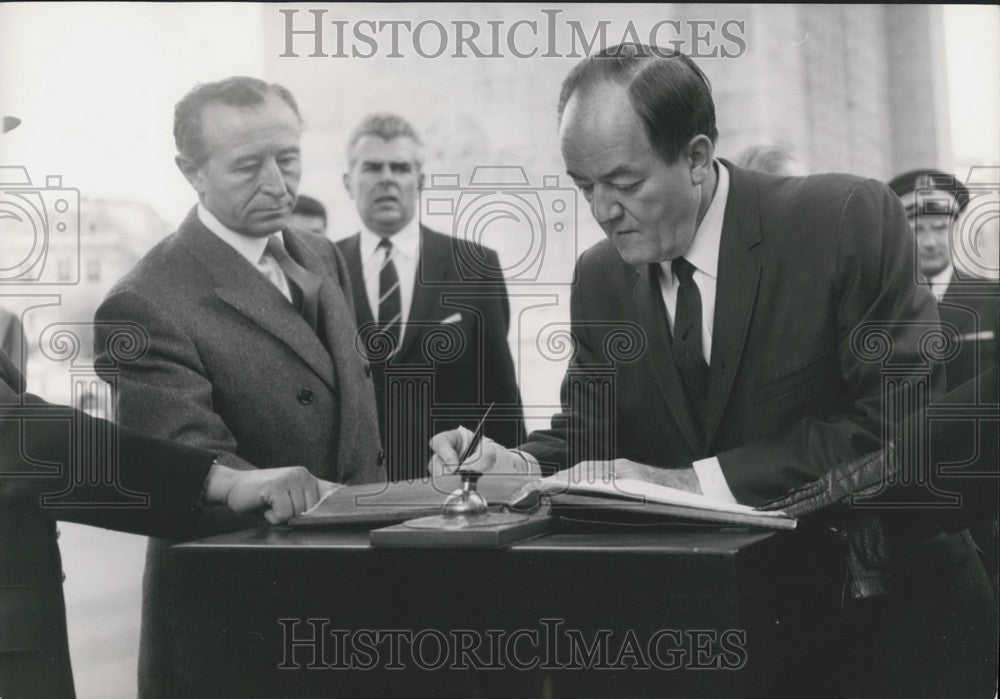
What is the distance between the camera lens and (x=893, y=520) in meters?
2.50

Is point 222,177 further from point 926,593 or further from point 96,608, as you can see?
point 926,593

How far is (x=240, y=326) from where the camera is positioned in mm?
2592

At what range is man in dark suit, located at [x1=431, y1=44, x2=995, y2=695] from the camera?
2486 millimetres

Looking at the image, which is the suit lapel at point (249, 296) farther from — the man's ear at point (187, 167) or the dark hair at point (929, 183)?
the dark hair at point (929, 183)

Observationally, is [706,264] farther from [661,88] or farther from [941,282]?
[941,282]

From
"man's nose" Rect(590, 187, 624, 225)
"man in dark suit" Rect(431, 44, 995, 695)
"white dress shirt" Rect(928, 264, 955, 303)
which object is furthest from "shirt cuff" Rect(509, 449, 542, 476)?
"white dress shirt" Rect(928, 264, 955, 303)

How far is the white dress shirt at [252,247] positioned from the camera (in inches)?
103

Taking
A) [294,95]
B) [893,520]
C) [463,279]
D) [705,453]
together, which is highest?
[294,95]

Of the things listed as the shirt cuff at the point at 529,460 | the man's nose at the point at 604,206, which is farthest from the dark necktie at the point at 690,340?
the shirt cuff at the point at 529,460

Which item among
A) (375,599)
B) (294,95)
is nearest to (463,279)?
(294,95)

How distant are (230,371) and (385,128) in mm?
657

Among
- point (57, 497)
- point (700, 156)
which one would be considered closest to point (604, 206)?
point (700, 156)

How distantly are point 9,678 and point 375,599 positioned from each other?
3.37 feet

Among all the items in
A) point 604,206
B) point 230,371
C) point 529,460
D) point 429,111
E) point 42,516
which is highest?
point 429,111
